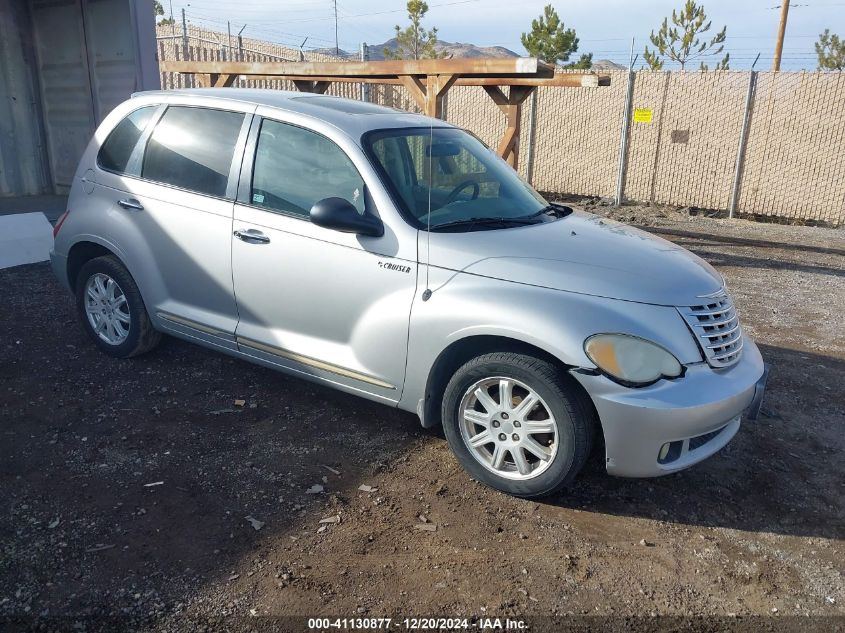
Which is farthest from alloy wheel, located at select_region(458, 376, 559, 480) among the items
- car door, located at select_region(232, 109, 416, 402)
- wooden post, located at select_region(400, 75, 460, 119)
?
wooden post, located at select_region(400, 75, 460, 119)

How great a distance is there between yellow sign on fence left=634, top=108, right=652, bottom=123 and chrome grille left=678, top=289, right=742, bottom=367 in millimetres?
11051

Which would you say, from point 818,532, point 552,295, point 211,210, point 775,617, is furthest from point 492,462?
point 211,210

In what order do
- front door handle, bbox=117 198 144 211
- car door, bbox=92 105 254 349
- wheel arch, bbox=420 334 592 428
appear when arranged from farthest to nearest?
1. front door handle, bbox=117 198 144 211
2. car door, bbox=92 105 254 349
3. wheel arch, bbox=420 334 592 428

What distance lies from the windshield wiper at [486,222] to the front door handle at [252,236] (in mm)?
1066

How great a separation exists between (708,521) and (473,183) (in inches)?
92.4

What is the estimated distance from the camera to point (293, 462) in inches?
157

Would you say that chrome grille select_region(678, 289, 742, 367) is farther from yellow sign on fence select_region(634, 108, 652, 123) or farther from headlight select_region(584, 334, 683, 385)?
yellow sign on fence select_region(634, 108, 652, 123)

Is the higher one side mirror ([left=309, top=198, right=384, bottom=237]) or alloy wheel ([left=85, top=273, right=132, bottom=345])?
side mirror ([left=309, top=198, right=384, bottom=237])

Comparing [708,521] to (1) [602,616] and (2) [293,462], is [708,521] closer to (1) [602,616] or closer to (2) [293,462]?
(1) [602,616]

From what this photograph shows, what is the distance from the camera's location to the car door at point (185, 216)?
449 cm

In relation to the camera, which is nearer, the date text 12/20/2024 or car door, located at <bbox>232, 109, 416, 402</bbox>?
the date text 12/20/2024

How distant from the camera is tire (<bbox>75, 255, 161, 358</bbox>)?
502cm

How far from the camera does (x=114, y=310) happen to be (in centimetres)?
519

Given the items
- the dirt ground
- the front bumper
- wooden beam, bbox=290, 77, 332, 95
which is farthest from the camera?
wooden beam, bbox=290, 77, 332, 95
